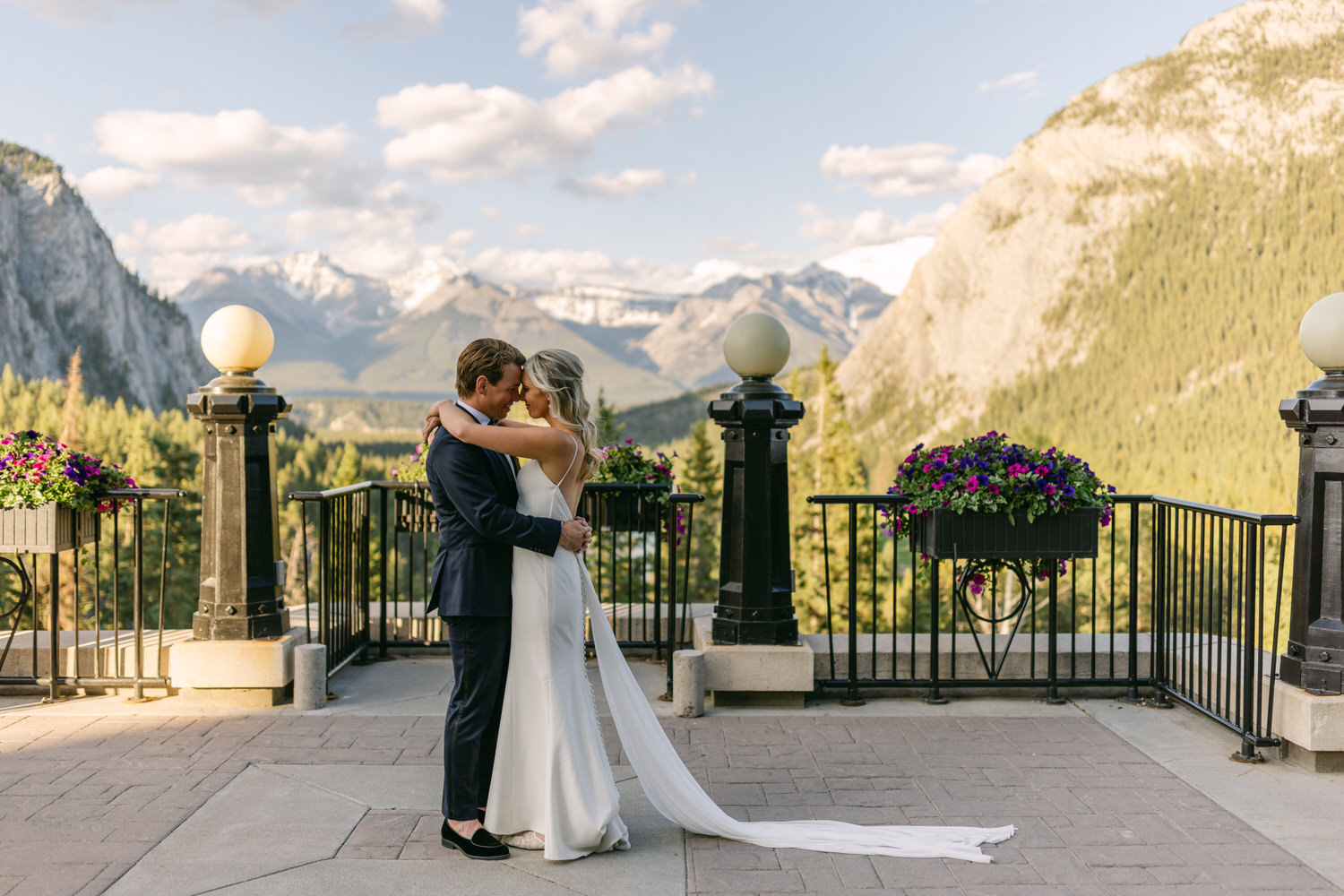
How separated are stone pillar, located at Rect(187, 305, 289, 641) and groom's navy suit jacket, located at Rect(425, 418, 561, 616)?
2491 mm

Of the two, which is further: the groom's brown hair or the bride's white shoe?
the bride's white shoe

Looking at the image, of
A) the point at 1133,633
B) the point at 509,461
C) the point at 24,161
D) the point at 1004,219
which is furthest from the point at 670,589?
the point at 24,161

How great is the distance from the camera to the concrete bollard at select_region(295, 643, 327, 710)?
5660 millimetres

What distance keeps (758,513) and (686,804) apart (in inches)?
89.7

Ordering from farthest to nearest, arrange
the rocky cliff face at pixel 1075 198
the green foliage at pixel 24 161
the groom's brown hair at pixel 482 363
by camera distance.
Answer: the green foliage at pixel 24 161, the rocky cliff face at pixel 1075 198, the groom's brown hair at pixel 482 363

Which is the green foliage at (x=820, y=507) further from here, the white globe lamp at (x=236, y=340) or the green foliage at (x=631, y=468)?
the white globe lamp at (x=236, y=340)

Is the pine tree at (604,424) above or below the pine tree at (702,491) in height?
above

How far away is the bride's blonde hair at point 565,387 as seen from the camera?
366cm

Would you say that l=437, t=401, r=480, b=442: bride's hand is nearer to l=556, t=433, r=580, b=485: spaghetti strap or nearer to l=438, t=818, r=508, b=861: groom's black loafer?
l=556, t=433, r=580, b=485: spaghetti strap

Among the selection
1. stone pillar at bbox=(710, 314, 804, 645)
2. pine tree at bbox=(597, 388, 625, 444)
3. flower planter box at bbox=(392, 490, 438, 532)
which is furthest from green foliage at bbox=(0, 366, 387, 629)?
stone pillar at bbox=(710, 314, 804, 645)

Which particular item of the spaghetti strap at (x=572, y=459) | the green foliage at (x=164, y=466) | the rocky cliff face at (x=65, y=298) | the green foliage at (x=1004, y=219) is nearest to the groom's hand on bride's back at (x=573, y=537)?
the spaghetti strap at (x=572, y=459)

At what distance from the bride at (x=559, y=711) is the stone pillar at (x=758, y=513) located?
2063 millimetres

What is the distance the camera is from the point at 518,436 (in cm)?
363

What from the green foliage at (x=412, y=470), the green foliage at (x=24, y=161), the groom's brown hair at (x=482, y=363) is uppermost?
the green foliage at (x=24, y=161)
